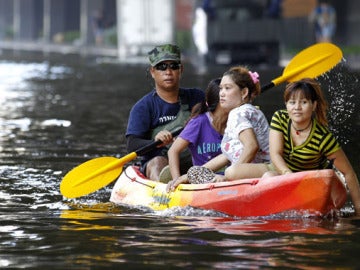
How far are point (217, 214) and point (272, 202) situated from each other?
618mm

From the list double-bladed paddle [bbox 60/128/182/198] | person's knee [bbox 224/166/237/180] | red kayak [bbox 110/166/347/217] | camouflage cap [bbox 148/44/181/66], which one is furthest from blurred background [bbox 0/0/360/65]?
person's knee [bbox 224/166/237/180]

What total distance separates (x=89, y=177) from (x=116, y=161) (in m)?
0.29

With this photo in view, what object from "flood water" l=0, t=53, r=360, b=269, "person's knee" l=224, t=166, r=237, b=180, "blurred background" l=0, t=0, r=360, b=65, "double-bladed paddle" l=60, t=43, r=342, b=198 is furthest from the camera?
"blurred background" l=0, t=0, r=360, b=65

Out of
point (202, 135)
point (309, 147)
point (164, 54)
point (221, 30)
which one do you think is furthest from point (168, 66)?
point (221, 30)

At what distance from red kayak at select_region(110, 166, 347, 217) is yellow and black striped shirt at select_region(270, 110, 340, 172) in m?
0.26

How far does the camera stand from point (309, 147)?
904 cm

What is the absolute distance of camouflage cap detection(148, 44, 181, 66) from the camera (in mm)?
10594

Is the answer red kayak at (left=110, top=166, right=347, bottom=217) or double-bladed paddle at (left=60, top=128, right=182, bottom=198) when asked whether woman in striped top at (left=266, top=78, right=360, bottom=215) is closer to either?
red kayak at (left=110, top=166, right=347, bottom=217)

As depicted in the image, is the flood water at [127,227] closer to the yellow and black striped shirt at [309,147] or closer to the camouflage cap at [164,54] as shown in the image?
the yellow and black striped shirt at [309,147]

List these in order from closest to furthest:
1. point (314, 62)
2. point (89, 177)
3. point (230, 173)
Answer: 1. point (230, 173)
2. point (89, 177)
3. point (314, 62)

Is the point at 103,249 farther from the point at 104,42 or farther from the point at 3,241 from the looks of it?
the point at 104,42

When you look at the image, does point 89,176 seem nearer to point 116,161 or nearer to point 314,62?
point 116,161

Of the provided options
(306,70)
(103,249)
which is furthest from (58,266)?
(306,70)

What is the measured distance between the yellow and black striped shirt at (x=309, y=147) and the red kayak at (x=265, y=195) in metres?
0.26
